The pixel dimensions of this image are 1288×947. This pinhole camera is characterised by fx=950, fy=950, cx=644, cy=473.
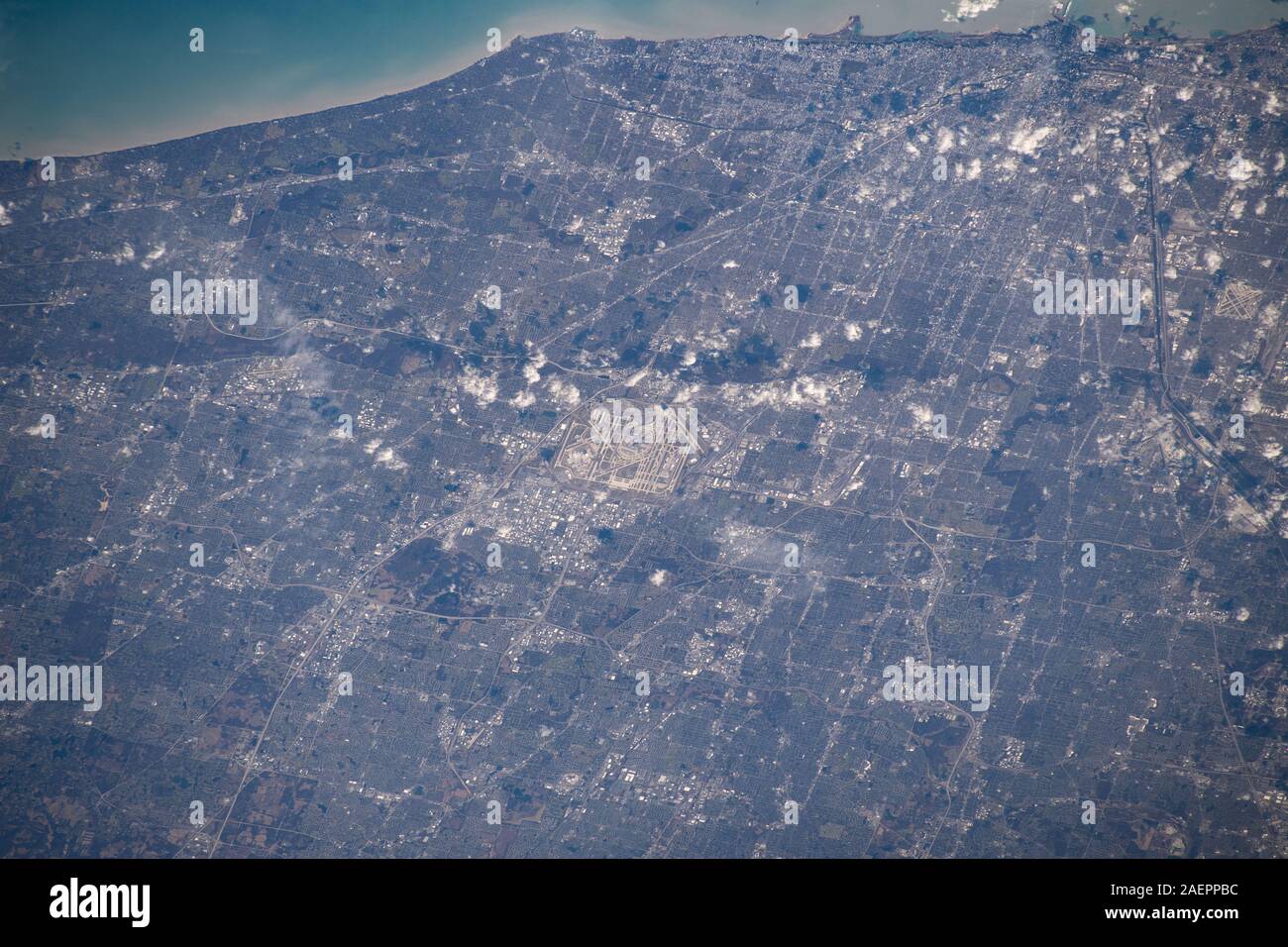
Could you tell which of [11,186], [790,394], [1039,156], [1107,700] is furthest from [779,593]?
[11,186]

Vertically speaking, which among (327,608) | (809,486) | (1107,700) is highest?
(809,486)

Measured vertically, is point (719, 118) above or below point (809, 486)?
above

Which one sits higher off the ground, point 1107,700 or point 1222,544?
point 1222,544
